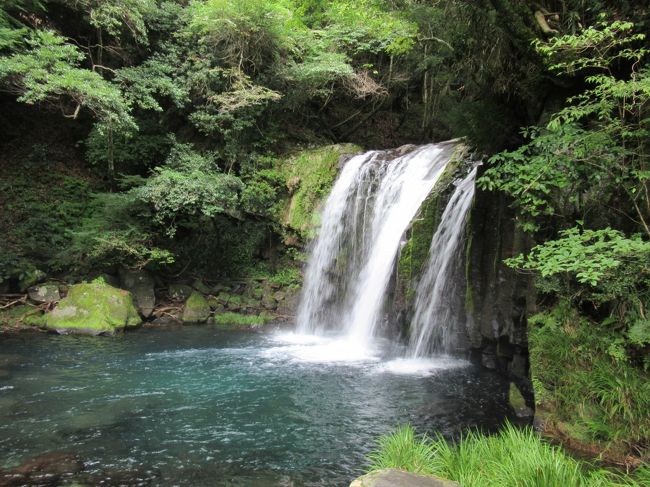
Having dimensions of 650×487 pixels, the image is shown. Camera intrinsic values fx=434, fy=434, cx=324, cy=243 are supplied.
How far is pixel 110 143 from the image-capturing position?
42.4 feet

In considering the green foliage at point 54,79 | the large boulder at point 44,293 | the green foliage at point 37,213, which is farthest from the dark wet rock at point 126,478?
the green foliage at point 37,213

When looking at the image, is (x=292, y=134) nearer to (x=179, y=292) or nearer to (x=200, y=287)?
(x=200, y=287)

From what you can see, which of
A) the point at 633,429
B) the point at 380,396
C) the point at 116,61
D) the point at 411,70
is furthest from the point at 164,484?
the point at 411,70

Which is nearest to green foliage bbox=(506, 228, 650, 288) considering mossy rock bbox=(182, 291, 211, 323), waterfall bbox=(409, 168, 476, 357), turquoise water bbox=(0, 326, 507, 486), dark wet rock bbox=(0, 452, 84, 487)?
turquoise water bbox=(0, 326, 507, 486)

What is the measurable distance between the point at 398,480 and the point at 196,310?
1098 centimetres

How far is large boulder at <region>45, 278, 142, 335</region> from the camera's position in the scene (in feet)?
36.9

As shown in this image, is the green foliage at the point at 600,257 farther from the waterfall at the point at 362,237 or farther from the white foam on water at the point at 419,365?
the waterfall at the point at 362,237

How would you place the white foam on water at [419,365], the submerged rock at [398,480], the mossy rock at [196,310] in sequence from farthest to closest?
the mossy rock at [196,310]
the white foam on water at [419,365]
the submerged rock at [398,480]

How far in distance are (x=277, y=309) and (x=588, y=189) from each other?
10112 millimetres

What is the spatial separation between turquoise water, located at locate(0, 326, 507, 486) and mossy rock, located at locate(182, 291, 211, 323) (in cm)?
292

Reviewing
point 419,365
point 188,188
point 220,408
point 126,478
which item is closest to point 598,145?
point 419,365

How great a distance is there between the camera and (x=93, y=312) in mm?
11492

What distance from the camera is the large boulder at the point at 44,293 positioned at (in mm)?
12133

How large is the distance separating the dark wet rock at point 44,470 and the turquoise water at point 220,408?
0.13m
